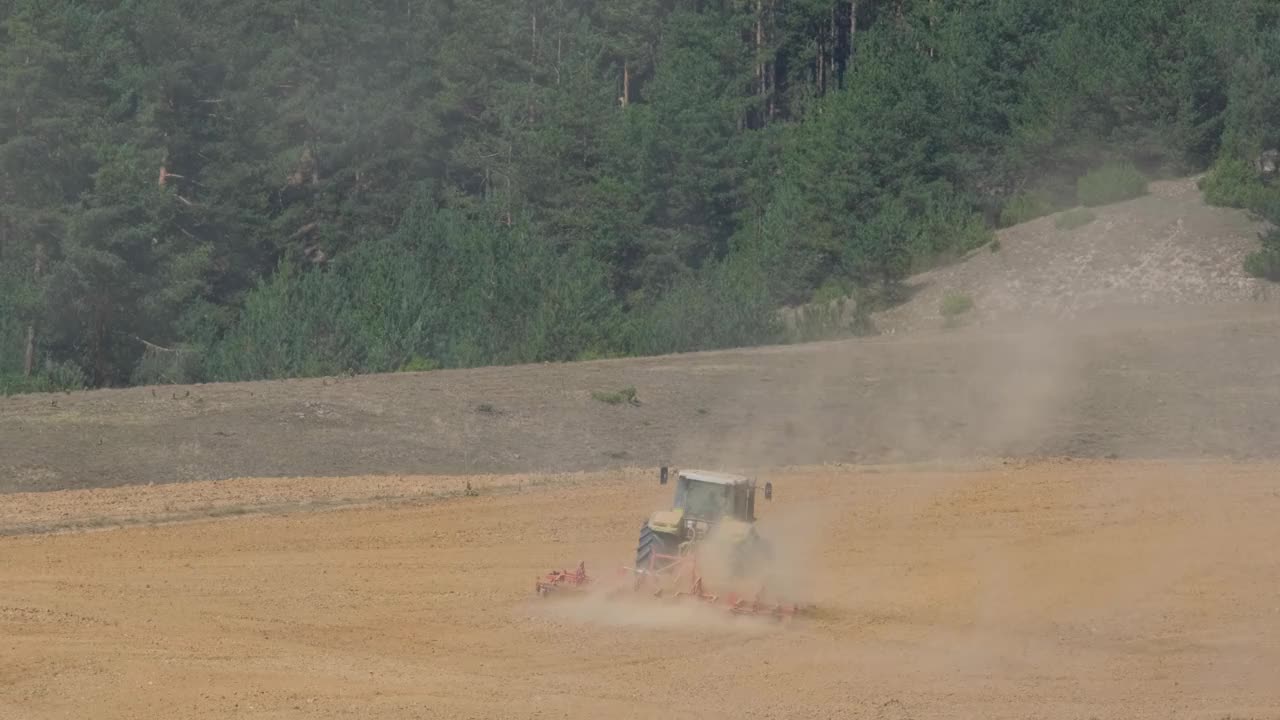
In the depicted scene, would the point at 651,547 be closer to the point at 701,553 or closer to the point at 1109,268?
the point at 701,553

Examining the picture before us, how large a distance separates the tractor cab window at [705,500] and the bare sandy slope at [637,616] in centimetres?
175

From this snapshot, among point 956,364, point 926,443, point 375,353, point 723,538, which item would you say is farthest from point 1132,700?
point 375,353

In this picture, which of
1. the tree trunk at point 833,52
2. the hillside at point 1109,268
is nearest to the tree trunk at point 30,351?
the hillside at point 1109,268

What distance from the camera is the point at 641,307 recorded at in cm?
7788

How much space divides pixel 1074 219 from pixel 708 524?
4661 cm

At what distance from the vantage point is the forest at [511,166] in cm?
6594

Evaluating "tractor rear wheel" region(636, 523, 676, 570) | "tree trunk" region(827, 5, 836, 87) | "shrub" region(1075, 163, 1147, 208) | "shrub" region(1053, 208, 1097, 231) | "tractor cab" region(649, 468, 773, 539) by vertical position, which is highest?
"tree trunk" region(827, 5, 836, 87)

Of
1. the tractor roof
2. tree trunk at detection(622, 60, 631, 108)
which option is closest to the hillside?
the tractor roof

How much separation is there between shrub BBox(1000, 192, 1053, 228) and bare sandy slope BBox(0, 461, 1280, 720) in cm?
3891

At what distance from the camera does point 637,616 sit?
2573cm

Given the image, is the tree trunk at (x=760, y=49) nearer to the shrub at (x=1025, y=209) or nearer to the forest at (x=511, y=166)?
the forest at (x=511, y=166)

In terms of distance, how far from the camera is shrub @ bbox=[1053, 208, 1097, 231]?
70.1 m

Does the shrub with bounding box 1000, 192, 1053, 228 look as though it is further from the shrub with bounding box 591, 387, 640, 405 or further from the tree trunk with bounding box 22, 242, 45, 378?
the tree trunk with bounding box 22, 242, 45, 378

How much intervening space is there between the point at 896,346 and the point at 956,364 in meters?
3.11
